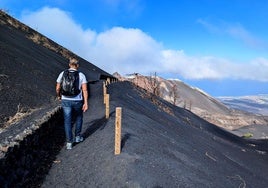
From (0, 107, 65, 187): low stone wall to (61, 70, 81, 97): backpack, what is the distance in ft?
4.70

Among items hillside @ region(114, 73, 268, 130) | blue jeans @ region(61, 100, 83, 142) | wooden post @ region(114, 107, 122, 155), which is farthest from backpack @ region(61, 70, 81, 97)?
hillside @ region(114, 73, 268, 130)

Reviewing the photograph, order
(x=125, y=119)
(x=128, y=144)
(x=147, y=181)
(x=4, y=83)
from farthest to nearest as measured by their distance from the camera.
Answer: (x=4, y=83)
(x=125, y=119)
(x=128, y=144)
(x=147, y=181)

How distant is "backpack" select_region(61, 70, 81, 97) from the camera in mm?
9797

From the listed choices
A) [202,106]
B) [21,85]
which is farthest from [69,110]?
[202,106]

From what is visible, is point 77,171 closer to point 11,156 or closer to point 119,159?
Answer: point 119,159

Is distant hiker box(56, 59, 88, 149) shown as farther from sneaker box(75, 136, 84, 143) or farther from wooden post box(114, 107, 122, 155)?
wooden post box(114, 107, 122, 155)

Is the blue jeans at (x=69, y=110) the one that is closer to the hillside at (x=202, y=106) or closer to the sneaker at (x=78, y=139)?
the sneaker at (x=78, y=139)

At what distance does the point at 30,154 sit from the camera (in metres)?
9.45

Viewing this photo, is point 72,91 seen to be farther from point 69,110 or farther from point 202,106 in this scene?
point 202,106

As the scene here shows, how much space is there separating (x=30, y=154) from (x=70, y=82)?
2053mm

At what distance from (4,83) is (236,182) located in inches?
485

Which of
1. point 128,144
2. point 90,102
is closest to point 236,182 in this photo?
point 128,144

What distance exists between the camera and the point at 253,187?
12688 mm

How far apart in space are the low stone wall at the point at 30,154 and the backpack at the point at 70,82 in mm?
1432
